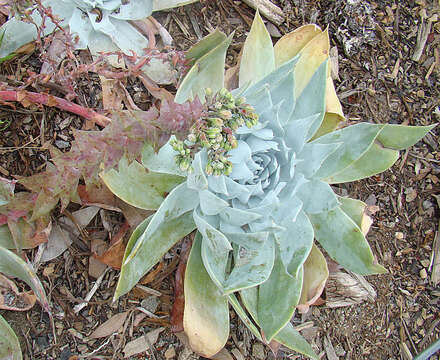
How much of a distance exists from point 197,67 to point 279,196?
0.51 metres

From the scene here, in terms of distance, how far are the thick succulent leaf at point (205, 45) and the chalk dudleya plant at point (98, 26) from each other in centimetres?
17

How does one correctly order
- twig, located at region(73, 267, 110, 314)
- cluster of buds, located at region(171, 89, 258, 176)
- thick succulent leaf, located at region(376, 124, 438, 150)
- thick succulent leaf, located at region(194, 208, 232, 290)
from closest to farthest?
cluster of buds, located at region(171, 89, 258, 176)
thick succulent leaf, located at region(194, 208, 232, 290)
thick succulent leaf, located at region(376, 124, 438, 150)
twig, located at region(73, 267, 110, 314)

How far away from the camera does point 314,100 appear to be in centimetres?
155

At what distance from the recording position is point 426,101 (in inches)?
84.6

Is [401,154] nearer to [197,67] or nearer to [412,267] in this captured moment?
[412,267]

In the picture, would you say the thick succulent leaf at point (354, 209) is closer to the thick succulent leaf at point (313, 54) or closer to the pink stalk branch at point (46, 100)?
the thick succulent leaf at point (313, 54)

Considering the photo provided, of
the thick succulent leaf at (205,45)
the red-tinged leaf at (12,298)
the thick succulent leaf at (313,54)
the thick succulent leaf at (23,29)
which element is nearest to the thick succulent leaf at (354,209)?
the thick succulent leaf at (313,54)

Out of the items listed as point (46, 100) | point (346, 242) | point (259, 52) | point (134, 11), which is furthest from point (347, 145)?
point (46, 100)

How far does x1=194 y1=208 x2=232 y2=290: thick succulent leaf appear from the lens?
1383 millimetres

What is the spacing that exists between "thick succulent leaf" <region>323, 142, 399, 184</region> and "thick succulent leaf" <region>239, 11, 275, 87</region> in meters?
0.45

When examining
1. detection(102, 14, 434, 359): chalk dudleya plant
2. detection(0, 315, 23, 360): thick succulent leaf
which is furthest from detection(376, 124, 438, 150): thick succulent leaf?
detection(0, 315, 23, 360): thick succulent leaf

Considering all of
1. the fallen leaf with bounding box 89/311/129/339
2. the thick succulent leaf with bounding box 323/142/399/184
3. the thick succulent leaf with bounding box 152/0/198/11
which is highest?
the thick succulent leaf with bounding box 152/0/198/11

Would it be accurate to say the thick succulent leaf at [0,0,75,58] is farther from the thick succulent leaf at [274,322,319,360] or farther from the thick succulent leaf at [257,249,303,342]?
the thick succulent leaf at [274,322,319,360]

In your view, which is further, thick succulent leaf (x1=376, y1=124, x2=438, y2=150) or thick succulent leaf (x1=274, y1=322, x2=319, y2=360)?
thick succulent leaf (x1=376, y1=124, x2=438, y2=150)
